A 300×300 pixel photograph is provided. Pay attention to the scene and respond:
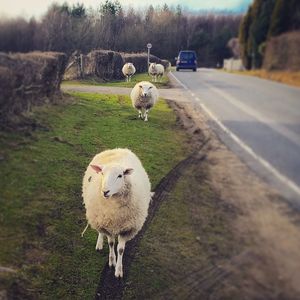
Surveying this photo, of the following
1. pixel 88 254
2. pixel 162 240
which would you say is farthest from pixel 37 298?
pixel 162 240

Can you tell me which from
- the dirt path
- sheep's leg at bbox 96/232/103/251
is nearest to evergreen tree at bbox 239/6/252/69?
the dirt path

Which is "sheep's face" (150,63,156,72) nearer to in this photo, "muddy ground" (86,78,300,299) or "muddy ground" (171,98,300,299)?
"muddy ground" (86,78,300,299)

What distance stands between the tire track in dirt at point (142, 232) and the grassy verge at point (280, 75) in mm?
3163

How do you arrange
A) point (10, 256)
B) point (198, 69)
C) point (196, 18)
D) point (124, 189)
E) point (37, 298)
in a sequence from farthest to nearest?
point (124, 189), point (10, 256), point (37, 298), point (198, 69), point (196, 18)

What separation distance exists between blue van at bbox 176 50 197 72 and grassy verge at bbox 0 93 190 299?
96cm

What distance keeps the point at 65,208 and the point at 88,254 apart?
95 cm

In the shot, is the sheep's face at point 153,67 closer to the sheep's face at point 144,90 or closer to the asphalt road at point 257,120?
the asphalt road at point 257,120

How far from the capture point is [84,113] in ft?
19.8

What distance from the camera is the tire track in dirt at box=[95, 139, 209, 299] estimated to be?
19.0 ft

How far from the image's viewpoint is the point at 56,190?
718cm

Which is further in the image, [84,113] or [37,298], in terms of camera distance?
[84,113]

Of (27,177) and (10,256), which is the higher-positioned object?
(27,177)

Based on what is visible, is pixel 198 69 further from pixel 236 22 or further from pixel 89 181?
pixel 89 181

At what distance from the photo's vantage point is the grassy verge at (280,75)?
479cm
